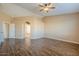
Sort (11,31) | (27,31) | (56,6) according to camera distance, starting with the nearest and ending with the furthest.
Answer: (56,6) < (11,31) < (27,31)

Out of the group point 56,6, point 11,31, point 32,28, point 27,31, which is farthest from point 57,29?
point 11,31

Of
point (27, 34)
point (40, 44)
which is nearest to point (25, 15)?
point (27, 34)

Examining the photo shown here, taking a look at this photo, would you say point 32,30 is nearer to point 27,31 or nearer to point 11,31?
point 27,31

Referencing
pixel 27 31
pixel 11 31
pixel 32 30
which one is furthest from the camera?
pixel 32 30

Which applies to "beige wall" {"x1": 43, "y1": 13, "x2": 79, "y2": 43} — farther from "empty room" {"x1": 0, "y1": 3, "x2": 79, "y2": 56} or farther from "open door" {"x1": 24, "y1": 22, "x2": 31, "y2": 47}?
"open door" {"x1": 24, "y1": 22, "x2": 31, "y2": 47}

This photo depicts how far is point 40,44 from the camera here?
3982 mm

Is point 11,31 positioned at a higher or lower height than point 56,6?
lower

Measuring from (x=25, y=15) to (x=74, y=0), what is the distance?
2.07 m

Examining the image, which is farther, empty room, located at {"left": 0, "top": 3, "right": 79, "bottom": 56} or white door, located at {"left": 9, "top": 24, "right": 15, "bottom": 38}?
A: white door, located at {"left": 9, "top": 24, "right": 15, "bottom": 38}

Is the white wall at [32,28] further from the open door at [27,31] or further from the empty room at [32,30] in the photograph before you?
the open door at [27,31]

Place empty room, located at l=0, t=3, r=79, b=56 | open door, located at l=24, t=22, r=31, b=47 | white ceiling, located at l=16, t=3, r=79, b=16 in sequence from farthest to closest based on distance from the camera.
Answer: open door, located at l=24, t=22, r=31, b=47, empty room, located at l=0, t=3, r=79, b=56, white ceiling, located at l=16, t=3, r=79, b=16

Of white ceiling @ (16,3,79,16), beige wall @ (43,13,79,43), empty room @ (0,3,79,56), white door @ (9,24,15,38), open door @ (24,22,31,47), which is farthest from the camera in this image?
beige wall @ (43,13,79,43)

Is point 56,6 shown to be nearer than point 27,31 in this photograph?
Yes

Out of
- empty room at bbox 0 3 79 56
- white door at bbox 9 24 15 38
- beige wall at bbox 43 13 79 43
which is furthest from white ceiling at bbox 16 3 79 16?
white door at bbox 9 24 15 38
